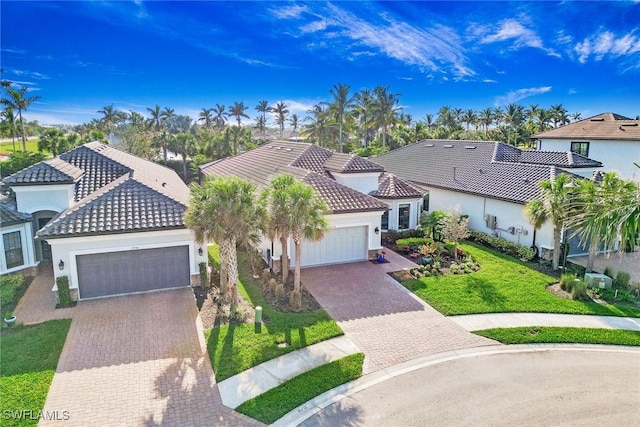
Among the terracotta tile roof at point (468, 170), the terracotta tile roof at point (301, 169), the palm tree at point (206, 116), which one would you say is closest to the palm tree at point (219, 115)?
the palm tree at point (206, 116)

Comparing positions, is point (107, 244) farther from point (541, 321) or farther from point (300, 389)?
point (541, 321)

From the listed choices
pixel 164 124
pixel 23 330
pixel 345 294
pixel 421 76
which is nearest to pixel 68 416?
pixel 23 330

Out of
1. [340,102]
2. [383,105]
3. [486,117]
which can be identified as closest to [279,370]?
[383,105]

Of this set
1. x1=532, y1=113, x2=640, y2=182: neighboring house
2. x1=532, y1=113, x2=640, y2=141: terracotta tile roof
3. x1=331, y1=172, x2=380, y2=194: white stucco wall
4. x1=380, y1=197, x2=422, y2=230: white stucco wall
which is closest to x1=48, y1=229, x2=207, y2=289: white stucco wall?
x1=331, y1=172, x2=380, y2=194: white stucco wall

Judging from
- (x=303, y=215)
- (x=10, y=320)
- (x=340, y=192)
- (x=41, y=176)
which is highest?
(x=41, y=176)

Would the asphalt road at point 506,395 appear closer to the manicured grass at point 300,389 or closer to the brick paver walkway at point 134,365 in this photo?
the manicured grass at point 300,389

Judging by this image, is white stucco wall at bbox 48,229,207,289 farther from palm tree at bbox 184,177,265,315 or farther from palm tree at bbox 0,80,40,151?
palm tree at bbox 0,80,40,151
